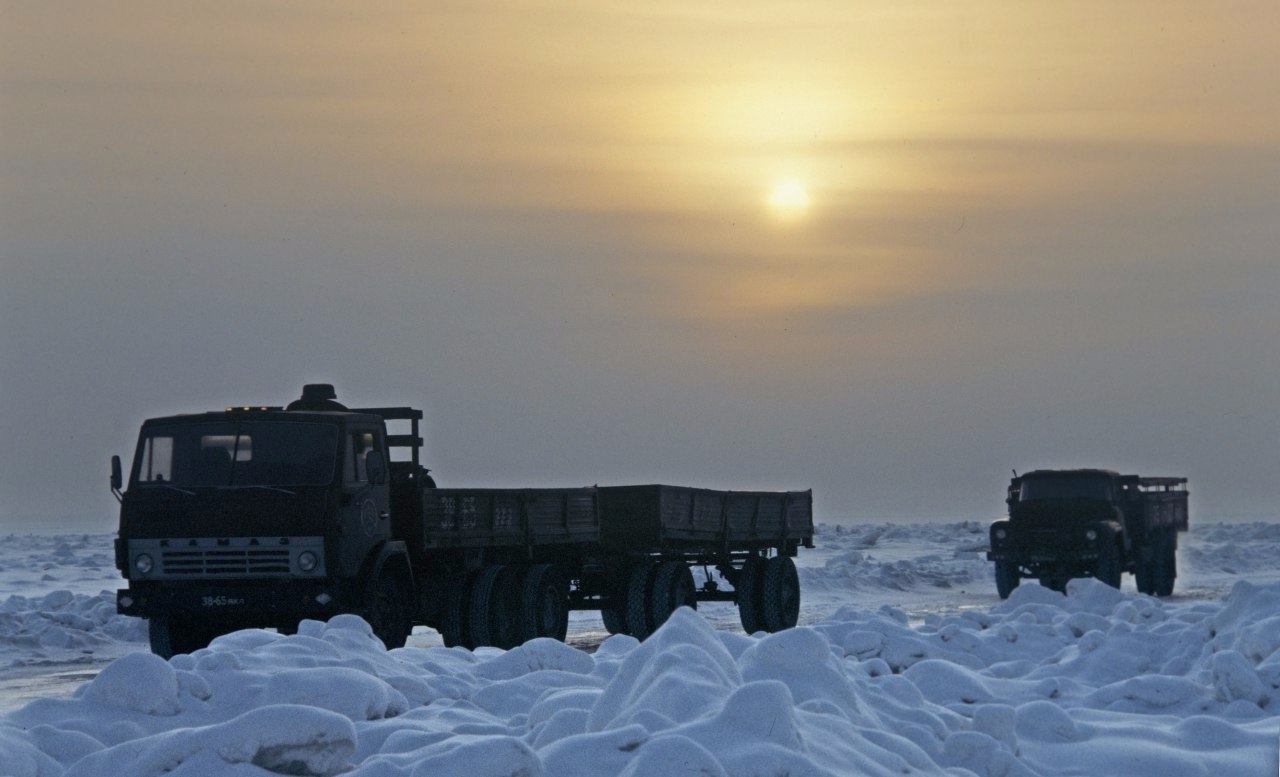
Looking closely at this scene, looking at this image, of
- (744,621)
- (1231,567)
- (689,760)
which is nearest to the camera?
(689,760)

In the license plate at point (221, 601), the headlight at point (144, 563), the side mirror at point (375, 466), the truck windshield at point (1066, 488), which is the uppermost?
the side mirror at point (375, 466)

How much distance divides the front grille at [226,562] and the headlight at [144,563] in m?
0.11

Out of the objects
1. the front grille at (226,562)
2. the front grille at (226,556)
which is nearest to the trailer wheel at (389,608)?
the front grille at (226,556)

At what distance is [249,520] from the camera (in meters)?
14.7

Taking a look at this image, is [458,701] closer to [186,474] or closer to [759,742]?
[759,742]

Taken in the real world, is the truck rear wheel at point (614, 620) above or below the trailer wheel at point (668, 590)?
below

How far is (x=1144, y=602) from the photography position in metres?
19.3

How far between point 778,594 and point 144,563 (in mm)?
9763

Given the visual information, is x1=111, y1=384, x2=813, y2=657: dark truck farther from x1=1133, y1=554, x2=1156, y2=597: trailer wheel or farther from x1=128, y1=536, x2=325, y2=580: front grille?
x1=1133, y1=554, x2=1156, y2=597: trailer wheel

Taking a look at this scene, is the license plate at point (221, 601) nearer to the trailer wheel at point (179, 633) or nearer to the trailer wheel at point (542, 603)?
the trailer wheel at point (179, 633)

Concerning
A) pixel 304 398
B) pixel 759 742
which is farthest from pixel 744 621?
pixel 759 742

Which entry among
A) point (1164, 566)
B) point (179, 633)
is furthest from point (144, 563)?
point (1164, 566)

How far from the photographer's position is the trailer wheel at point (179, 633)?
15.3 metres

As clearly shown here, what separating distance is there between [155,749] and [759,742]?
303 centimetres
